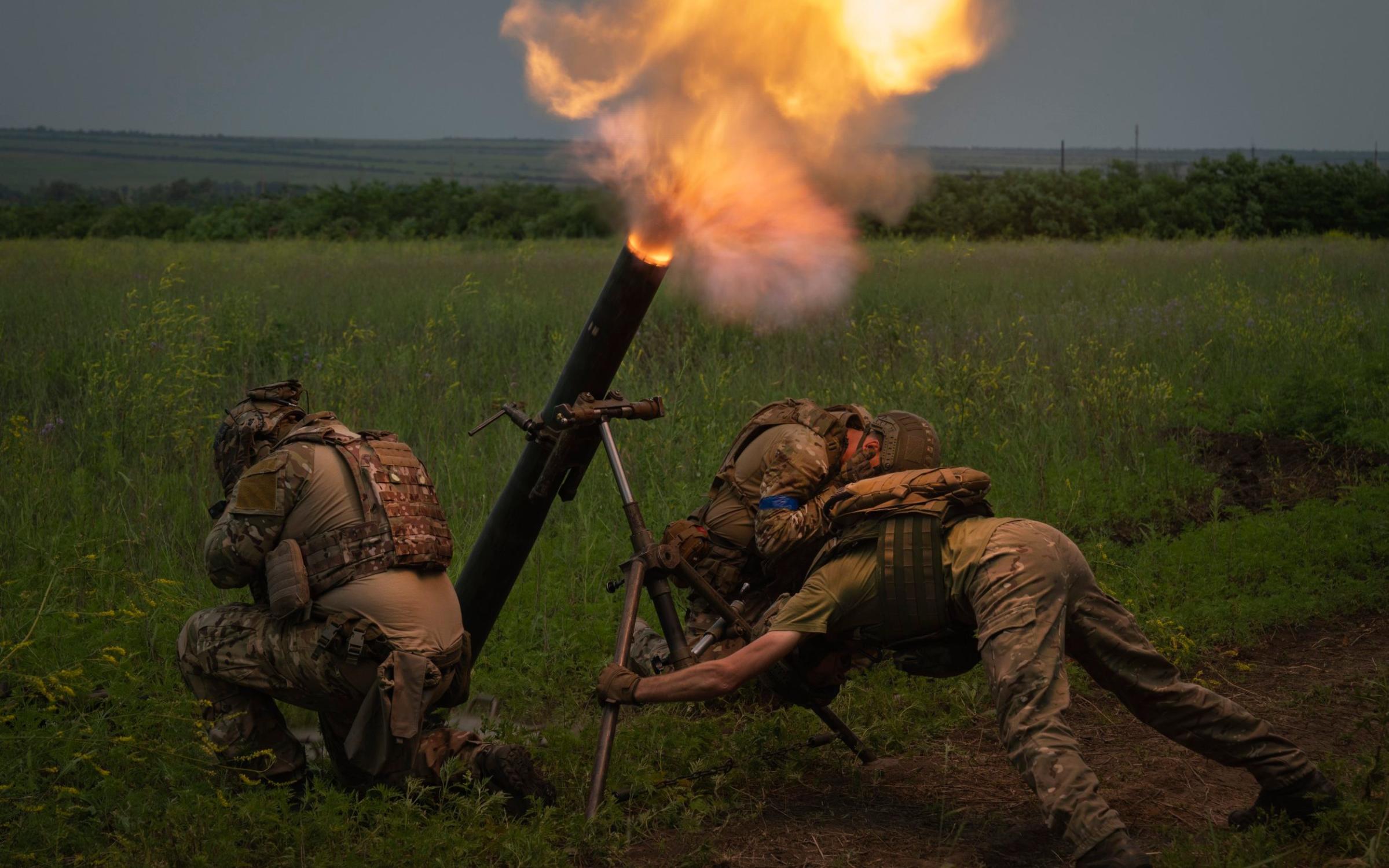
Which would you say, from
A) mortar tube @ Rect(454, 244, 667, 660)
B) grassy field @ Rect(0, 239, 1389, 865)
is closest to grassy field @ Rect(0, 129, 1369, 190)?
grassy field @ Rect(0, 239, 1389, 865)

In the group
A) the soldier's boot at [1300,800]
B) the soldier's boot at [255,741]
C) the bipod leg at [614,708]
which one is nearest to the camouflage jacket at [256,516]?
the soldier's boot at [255,741]

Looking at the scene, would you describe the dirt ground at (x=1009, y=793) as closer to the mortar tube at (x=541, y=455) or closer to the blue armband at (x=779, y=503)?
the blue armband at (x=779, y=503)

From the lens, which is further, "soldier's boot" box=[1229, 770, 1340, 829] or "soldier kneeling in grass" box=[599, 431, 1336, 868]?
"soldier's boot" box=[1229, 770, 1340, 829]

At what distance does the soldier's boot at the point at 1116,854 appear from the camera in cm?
325

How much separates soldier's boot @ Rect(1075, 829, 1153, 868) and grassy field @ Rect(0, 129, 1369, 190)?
66.3 m

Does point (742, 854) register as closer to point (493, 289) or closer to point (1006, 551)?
point (1006, 551)

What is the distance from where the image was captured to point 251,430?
176 inches

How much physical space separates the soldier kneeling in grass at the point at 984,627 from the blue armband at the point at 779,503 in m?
Result: 1.04

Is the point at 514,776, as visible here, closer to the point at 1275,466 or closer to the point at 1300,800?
the point at 1300,800

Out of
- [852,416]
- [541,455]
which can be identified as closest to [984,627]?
[541,455]

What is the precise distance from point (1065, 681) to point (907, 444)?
3.99 feet

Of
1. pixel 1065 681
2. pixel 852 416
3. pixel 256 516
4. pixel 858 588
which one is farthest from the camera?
pixel 852 416

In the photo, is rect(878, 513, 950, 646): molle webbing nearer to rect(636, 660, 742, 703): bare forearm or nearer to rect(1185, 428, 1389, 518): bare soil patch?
rect(636, 660, 742, 703): bare forearm

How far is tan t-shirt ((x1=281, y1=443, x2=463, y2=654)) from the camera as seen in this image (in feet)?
13.8
